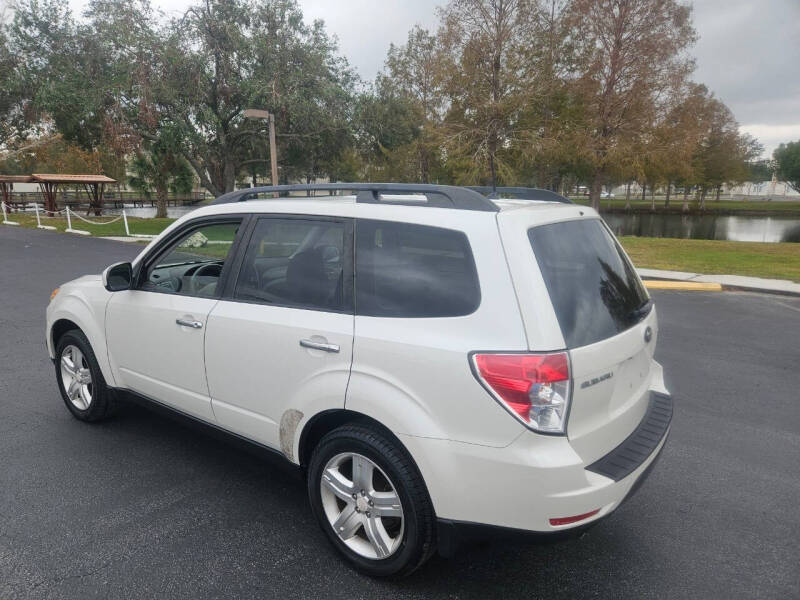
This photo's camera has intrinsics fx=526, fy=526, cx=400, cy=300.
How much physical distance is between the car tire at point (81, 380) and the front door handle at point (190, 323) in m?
1.21

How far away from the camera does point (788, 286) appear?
1014cm

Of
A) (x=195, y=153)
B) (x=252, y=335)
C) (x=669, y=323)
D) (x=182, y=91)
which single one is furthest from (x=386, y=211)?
(x=195, y=153)

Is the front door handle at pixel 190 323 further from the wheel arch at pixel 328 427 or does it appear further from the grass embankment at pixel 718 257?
the grass embankment at pixel 718 257

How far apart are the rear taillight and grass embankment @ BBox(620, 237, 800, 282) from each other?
11591 mm

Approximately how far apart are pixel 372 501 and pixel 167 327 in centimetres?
172

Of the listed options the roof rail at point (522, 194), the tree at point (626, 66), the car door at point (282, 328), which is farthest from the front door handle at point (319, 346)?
the tree at point (626, 66)

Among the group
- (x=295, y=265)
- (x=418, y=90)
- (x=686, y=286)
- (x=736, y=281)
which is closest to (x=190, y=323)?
(x=295, y=265)

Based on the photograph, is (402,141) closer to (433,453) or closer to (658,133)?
(658,133)

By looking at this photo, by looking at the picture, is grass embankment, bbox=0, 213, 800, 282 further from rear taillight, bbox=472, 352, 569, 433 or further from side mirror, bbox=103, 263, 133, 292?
side mirror, bbox=103, 263, 133, 292

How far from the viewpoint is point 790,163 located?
255 feet

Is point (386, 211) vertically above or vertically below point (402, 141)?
below

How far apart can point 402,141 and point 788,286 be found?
20765 millimetres

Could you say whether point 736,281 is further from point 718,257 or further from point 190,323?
point 190,323

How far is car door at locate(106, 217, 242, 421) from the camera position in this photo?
310cm
